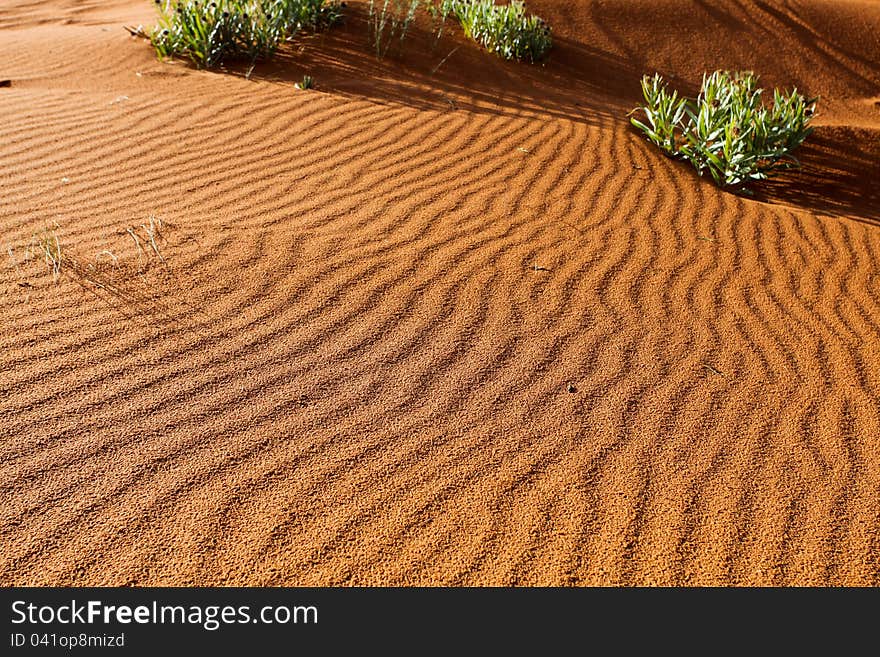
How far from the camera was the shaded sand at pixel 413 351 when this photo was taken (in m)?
2.13

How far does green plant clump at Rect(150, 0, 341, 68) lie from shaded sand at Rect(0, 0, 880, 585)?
0.59m

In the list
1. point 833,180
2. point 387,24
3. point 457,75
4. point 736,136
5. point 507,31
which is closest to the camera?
point 736,136

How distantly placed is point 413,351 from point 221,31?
175 inches

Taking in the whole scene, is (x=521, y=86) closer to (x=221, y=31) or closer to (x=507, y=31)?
(x=507, y=31)

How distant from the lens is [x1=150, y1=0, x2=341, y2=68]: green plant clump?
6.18m

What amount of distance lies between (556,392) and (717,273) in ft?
4.99

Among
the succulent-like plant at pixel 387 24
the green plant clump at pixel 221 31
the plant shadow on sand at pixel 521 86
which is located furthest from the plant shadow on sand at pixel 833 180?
the green plant clump at pixel 221 31

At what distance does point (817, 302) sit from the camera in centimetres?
376

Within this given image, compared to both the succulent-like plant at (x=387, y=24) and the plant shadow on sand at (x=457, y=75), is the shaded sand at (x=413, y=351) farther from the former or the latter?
the succulent-like plant at (x=387, y=24)

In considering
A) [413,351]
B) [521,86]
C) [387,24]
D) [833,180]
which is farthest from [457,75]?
[413,351]

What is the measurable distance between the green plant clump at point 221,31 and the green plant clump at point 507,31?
6.17 feet

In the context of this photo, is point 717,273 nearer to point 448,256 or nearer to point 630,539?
point 448,256

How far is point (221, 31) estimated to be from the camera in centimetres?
624

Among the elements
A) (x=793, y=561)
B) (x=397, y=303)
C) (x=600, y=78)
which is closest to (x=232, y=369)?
(x=397, y=303)
